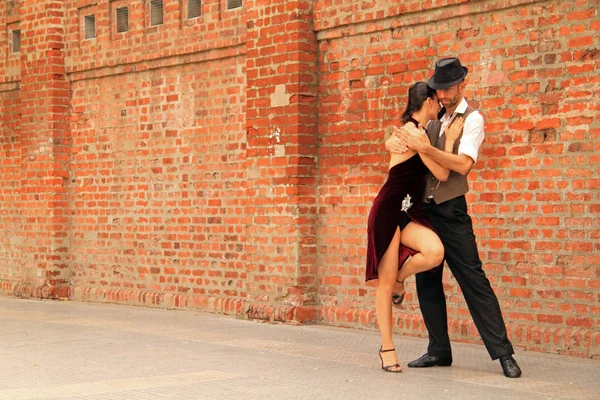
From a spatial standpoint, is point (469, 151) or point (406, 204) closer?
point (469, 151)

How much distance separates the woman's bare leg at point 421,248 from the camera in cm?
761

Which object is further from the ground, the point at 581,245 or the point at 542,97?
the point at 542,97

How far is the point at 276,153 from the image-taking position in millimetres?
11047

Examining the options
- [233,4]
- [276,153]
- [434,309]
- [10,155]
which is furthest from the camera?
[10,155]

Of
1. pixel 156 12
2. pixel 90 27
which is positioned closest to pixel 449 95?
pixel 156 12

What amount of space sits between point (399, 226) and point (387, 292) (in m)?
0.47

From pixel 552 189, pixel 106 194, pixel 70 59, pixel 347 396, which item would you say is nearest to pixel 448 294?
pixel 552 189

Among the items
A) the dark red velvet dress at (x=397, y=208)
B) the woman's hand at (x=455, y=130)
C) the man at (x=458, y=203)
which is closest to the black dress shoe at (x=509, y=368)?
the man at (x=458, y=203)

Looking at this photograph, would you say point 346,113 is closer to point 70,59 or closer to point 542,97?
point 542,97

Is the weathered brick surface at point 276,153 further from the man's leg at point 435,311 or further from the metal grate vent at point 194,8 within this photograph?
the man's leg at point 435,311

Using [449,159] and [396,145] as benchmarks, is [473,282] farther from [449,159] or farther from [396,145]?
[396,145]

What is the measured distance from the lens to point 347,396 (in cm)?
678

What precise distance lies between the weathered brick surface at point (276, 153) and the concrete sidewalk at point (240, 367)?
59cm

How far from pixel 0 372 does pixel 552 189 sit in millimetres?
4405
